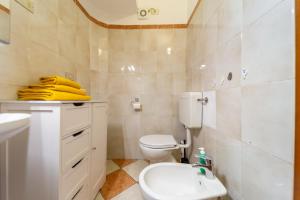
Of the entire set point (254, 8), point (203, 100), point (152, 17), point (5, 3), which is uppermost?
point (152, 17)

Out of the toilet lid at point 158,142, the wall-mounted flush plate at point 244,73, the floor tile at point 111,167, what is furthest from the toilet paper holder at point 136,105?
the wall-mounted flush plate at point 244,73

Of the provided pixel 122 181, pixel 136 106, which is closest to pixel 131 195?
pixel 122 181

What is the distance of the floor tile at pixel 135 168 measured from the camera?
1829 millimetres

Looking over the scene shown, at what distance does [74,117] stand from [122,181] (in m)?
1.08

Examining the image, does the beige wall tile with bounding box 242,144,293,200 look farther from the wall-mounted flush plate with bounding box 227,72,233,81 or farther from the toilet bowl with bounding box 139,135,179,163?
the toilet bowl with bounding box 139,135,179,163

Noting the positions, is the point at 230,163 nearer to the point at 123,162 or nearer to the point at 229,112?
the point at 229,112

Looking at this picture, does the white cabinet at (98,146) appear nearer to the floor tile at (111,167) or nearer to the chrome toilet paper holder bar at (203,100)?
the floor tile at (111,167)

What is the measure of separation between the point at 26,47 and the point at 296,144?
1520mm

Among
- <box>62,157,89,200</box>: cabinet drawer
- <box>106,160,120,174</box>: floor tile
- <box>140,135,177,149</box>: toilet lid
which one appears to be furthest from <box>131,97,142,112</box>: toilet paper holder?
<box>62,157,89,200</box>: cabinet drawer

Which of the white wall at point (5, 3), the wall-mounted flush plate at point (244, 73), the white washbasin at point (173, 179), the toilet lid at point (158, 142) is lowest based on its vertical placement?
the white washbasin at point (173, 179)

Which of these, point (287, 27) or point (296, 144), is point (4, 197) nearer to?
point (296, 144)

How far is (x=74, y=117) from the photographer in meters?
1.00

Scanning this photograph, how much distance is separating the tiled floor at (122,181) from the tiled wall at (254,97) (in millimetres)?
911

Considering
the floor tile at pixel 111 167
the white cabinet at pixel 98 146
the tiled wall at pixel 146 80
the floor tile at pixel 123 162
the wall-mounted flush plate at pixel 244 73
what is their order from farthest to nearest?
the tiled wall at pixel 146 80, the floor tile at pixel 123 162, the floor tile at pixel 111 167, the white cabinet at pixel 98 146, the wall-mounted flush plate at pixel 244 73
